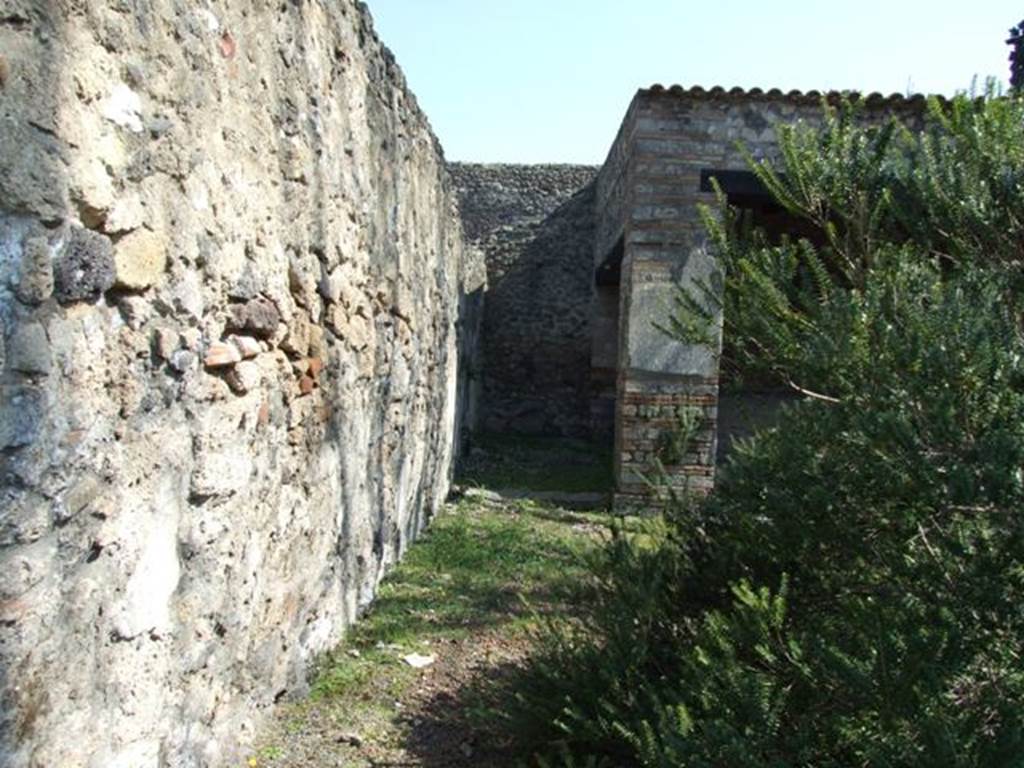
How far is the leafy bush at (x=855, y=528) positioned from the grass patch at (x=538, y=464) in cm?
576

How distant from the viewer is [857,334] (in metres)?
2.25

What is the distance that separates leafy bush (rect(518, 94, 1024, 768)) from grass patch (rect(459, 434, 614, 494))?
5760mm

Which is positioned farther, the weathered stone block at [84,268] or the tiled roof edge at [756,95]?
the tiled roof edge at [756,95]

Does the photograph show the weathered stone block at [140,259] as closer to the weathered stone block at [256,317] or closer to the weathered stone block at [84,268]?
the weathered stone block at [84,268]

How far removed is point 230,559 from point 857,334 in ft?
5.46

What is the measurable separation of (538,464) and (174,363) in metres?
8.49

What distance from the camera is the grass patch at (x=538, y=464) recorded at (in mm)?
9047

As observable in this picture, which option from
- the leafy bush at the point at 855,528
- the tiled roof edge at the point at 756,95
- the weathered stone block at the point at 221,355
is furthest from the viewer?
the tiled roof edge at the point at 756,95

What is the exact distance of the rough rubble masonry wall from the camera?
65.3 inches

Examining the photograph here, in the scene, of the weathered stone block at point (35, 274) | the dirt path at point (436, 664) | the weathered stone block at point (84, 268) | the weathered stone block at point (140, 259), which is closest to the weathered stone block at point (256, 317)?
the weathered stone block at point (140, 259)

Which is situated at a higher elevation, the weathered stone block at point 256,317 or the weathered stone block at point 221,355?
the weathered stone block at point 256,317

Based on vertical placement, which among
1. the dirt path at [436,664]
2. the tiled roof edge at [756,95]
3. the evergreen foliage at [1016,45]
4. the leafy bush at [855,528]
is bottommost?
the dirt path at [436,664]

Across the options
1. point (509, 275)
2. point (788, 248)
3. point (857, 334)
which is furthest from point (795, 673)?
point (509, 275)

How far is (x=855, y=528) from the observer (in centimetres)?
239
